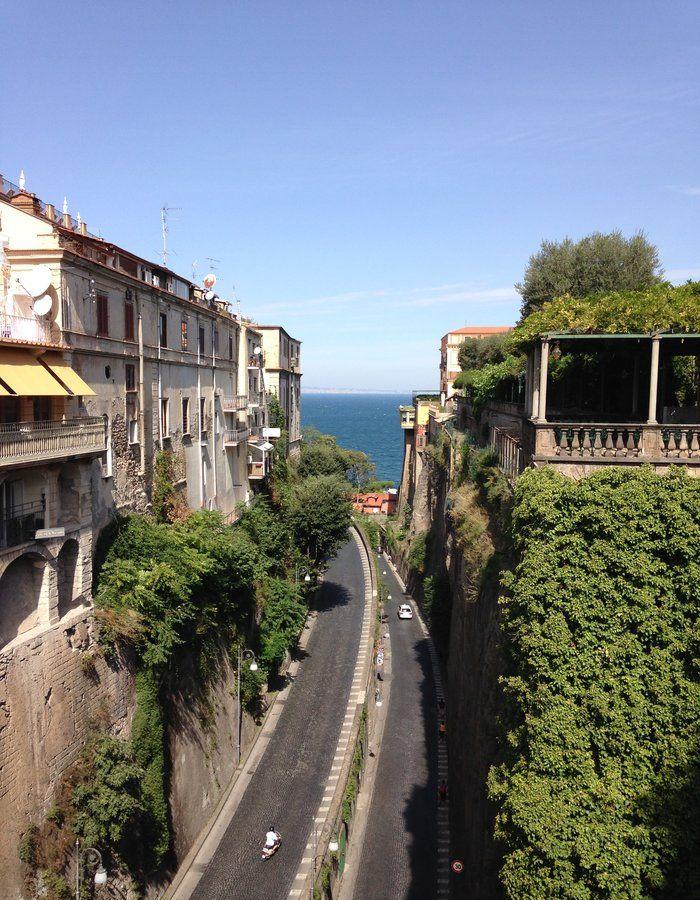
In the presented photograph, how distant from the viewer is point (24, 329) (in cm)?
1683

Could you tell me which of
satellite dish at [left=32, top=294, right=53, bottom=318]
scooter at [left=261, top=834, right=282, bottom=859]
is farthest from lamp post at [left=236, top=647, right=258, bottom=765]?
satellite dish at [left=32, top=294, right=53, bottom=318]

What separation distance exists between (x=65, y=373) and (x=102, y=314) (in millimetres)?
3494

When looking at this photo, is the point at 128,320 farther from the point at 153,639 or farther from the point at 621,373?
the point at 621,373

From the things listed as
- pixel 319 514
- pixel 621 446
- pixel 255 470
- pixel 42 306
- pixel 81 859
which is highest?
pixel 42 306

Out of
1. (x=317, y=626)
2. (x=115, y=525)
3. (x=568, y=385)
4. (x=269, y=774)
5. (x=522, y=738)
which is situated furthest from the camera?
(x=317, y=626)

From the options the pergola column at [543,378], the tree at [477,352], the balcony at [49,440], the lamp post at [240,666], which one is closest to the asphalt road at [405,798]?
the lamp post at [240,666]

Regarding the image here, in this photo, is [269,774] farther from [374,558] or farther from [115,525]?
[374,558]

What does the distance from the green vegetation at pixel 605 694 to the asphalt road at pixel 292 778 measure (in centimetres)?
1292

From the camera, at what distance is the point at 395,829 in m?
22.9

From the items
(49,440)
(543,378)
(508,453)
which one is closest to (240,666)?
(49,440)

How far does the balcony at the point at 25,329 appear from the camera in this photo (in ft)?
53.2

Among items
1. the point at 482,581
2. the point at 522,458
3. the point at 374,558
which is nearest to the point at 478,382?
the point at 482,581

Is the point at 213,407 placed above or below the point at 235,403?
below

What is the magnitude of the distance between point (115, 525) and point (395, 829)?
14.3 meters
